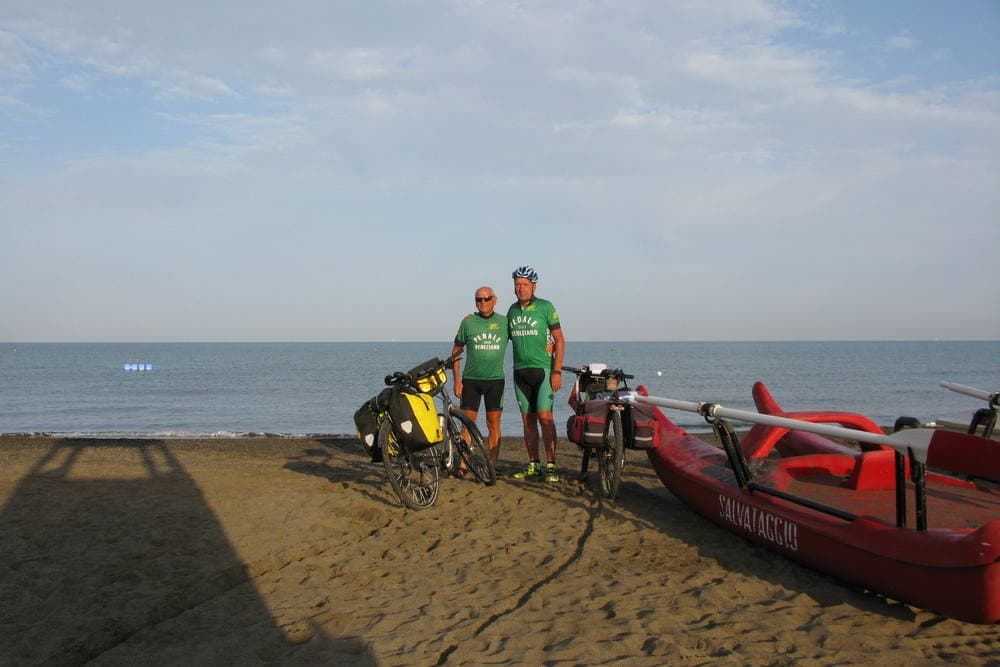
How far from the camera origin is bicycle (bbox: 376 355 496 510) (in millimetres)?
6855

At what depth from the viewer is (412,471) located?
7.46 meters

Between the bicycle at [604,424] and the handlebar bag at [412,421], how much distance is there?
148 centimetres

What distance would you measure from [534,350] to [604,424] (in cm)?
113

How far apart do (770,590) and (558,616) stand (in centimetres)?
139

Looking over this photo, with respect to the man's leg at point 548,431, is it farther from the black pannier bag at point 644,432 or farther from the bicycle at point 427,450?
the black pannier bag at point 644,432

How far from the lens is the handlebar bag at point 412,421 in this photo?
6.74 metres

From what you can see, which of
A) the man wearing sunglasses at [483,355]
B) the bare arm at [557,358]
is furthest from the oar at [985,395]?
the man wearing sunglasses at [483,355]

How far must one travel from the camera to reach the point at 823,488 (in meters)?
5.88

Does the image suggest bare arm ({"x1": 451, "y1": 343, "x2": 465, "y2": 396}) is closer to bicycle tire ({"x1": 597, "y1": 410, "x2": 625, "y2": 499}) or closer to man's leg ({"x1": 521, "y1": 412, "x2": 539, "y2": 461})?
man's leg ({"x1": 521, "y1": 412, "x2": 539, "y2": 461})

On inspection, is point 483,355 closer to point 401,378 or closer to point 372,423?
point 401,378

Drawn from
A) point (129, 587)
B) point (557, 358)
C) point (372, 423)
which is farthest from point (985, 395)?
point (129, 587)

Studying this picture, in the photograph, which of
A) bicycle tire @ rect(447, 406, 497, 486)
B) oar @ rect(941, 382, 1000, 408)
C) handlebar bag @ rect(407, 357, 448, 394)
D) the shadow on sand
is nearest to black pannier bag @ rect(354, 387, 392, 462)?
handlebar bag @ rect(407, 357, 448, 394)

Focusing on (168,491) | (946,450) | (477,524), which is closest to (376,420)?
(477,524)

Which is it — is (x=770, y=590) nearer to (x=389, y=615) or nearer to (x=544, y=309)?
(x=389, y=615)
